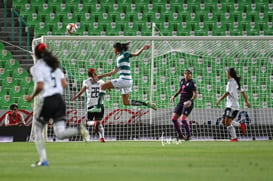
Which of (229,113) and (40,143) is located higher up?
(229,113)

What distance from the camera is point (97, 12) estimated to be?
27281 millimetres

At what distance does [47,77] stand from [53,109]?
0.45 meters

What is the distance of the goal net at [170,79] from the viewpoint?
21.2 m

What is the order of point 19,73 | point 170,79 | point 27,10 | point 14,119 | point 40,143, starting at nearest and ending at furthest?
point 40,143 → point 14,119 → point 170,79 → point 19,73 → point 27,10

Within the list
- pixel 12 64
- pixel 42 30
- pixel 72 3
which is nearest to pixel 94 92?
pixel 12 64

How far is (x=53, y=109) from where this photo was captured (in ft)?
31.0

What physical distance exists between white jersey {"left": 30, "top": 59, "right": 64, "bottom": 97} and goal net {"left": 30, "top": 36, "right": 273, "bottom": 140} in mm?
10332

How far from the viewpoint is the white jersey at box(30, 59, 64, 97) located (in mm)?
9367

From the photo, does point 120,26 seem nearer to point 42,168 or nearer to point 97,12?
point 97,12

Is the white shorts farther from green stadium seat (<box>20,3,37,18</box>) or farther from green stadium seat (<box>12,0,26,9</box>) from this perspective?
green stadium seat (<box>12,0,26,9</box>)

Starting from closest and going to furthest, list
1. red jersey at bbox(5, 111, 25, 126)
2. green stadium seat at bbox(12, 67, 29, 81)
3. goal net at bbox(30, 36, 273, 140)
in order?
goal net at bbox(30, 36, 273, 140) < red jersey at bbox(5, 111, 25, 126) < green stadium seat at bbox(12, 67, 29, 81)

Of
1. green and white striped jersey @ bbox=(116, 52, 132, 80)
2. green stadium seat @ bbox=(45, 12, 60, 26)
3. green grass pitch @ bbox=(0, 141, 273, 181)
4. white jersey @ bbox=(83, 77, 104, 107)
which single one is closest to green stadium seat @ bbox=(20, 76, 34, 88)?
green stadium seat @ bbox=(45, 12, 60, 26)

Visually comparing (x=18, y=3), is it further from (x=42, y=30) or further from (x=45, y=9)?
(x=42, y=30)

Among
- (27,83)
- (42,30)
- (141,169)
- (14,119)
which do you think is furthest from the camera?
(42,30)
